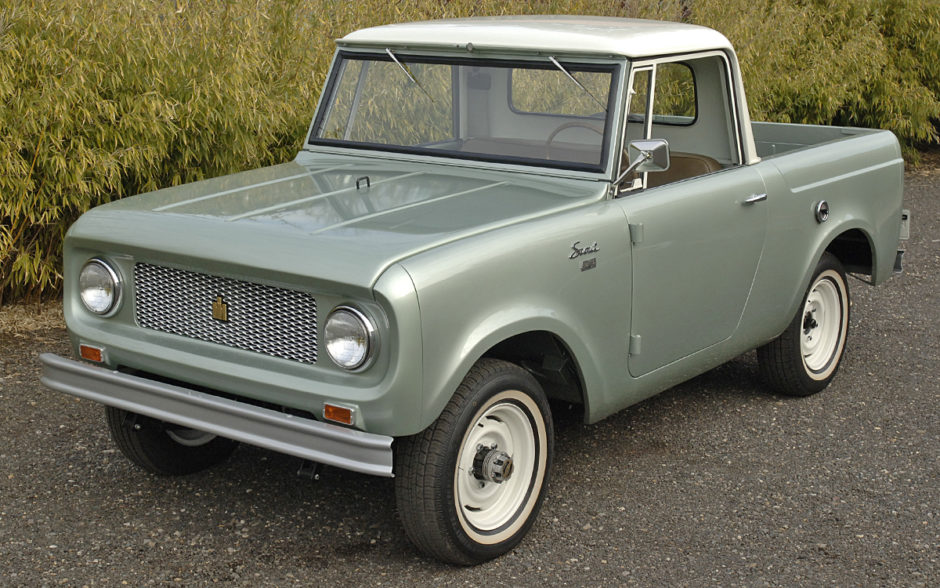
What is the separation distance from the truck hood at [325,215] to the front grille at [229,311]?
0.34 ft

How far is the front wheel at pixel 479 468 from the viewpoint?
3.53 m

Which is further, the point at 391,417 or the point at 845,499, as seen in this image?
the point at 845,499

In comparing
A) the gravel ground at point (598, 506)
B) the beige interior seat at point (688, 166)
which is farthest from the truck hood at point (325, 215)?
the gravel ground at point (598, 506)

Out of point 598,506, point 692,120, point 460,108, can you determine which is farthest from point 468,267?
point 692,120

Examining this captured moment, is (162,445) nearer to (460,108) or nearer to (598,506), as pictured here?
(598,506)

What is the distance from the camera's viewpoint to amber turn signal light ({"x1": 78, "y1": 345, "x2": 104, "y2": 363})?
12.9ft

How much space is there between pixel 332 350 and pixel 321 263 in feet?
0.85

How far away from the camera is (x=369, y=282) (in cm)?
328

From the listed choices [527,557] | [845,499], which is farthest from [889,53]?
[527,557]

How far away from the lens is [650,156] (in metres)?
4.18

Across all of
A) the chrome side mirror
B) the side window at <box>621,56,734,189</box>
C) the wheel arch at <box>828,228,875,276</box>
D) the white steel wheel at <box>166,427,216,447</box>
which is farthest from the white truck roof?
the white steel wheel at <box>166,427,216,447</box>

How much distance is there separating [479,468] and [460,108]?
1.70 meters

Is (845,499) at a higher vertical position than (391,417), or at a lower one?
lower

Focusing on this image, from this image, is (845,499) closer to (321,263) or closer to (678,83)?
(678,83)
